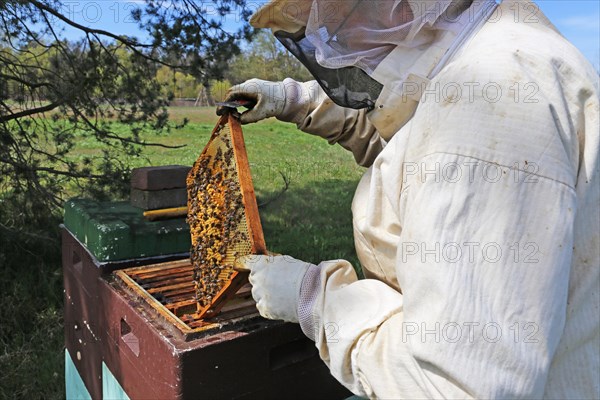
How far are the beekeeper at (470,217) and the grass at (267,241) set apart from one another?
8.70ft

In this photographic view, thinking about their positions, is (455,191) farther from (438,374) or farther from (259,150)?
(259,150)

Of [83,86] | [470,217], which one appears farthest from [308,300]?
[83,86]

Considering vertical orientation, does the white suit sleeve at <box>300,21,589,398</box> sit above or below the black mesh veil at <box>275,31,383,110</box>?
below

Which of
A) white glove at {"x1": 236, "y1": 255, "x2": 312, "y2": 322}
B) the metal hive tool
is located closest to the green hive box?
the metal hive tool

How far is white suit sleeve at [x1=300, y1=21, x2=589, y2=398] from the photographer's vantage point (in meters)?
0.83

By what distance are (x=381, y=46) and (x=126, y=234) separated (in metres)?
1.19

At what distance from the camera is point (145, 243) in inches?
75.7

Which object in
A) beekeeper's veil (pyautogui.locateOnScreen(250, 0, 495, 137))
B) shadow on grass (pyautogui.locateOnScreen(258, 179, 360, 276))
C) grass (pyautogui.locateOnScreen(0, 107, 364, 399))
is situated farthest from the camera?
shadow on grass (pyautogui.locateOnScreen(258, 179, 360, 276))

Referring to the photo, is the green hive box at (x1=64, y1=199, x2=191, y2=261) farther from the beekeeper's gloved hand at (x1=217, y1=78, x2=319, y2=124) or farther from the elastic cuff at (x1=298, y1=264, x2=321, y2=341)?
the elastic cuff at (x1=298, y1=264, x2=321, y2=341)

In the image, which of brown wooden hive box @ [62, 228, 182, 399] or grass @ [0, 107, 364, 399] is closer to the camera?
brown wooden hive box @ [62, 228, 182, 399]

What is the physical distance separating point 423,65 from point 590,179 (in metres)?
0.39

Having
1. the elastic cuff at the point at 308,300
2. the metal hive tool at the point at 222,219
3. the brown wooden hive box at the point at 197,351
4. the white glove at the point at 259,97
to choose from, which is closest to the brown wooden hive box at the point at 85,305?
the brown wooden hive box at the point at 197,351

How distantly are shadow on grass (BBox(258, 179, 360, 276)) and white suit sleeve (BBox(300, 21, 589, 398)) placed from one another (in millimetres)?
3534

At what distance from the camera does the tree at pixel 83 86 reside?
3973 mm
